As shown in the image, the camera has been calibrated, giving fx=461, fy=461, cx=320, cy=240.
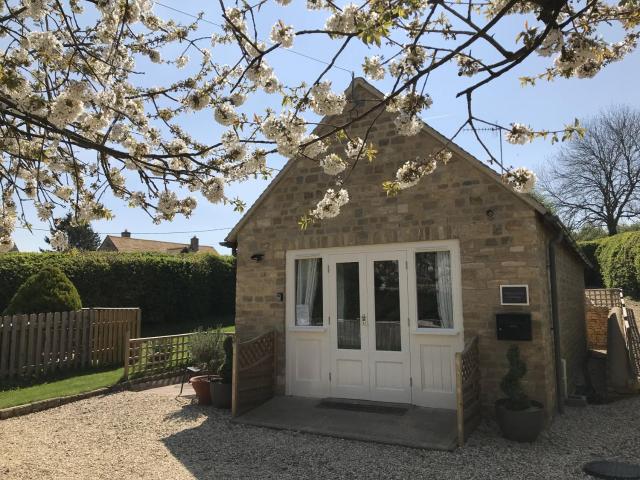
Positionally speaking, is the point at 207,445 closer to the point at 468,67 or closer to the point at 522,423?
the point at 522,423

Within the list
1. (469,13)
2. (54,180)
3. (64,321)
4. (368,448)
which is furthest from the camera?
(64,321)

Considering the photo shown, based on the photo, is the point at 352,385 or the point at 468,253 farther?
the point at 352,385

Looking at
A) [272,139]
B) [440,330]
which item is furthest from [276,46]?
[440,330]

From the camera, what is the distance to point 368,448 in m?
5.67

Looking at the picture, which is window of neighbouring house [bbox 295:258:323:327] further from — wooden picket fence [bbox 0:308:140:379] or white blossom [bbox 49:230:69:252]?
wooden picket fence [bbox 0:308:140:379]

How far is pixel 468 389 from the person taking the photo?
5.98 m

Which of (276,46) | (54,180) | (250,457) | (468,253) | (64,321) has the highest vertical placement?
(276,46)

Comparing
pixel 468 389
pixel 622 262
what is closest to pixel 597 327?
pixel 622 262

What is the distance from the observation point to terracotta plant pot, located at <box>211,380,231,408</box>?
7566 millimetres

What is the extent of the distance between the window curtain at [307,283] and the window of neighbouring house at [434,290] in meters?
1.85

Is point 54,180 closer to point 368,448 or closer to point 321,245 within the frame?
point 321,245

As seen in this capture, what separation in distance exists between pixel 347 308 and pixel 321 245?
1.17m

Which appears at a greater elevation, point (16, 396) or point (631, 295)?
point (631, 295)

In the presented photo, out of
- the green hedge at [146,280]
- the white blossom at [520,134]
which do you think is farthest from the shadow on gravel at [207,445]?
the green hedge at [146,280]
